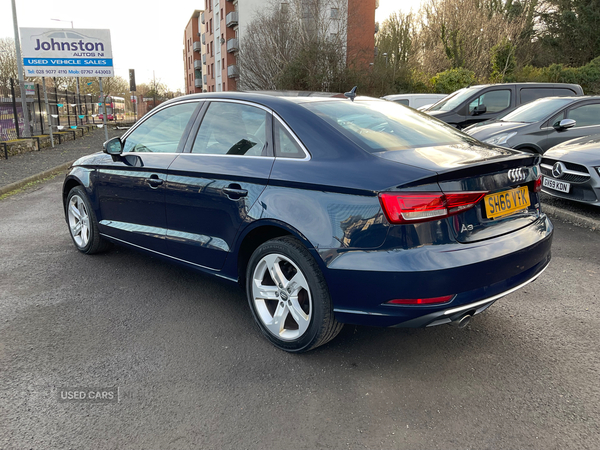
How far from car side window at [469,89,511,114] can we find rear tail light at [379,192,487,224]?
31.3 feet

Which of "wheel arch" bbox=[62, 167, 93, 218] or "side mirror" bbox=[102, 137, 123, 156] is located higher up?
"side mirror" bbox=[102, 137, 123, 156]

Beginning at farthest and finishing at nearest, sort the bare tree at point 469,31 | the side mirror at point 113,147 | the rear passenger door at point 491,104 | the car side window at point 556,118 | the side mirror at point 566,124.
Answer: the bare tree at point 469,31 < the rear passenger door at point 491,104 < the car side window at point 556,118 < the side mirror at point 566,124 < the side mirror at point 113,147

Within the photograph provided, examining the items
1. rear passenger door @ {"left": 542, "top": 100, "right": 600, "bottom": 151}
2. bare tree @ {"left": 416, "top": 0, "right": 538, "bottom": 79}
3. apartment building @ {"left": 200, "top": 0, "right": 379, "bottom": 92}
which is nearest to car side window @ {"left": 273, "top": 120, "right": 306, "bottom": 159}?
rear passenger door @ {"left": 542, "top": 100, "right": 600, "bottom": 151}

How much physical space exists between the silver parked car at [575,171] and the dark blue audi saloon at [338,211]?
3.35 m

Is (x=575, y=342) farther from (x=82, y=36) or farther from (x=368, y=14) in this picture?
(x=368, y=14)

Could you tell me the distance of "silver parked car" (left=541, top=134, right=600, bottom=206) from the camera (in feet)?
19.4

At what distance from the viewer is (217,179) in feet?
10.8

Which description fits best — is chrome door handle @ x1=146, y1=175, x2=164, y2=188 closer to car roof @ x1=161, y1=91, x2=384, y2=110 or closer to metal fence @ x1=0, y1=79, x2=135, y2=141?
car roof @ x1=161, y1=91, x2=384, y2=110

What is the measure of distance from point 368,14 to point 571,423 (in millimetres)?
46430

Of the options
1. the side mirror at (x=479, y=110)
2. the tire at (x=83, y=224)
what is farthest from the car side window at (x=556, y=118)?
the tire at (x=83, y=224)

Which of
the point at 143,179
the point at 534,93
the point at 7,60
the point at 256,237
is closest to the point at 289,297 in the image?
the point at 256,237

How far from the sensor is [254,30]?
100ft

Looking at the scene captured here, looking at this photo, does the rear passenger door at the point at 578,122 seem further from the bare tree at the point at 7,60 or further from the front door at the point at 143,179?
the bare tree at the point at 7,60

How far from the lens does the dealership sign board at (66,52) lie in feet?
62.6
